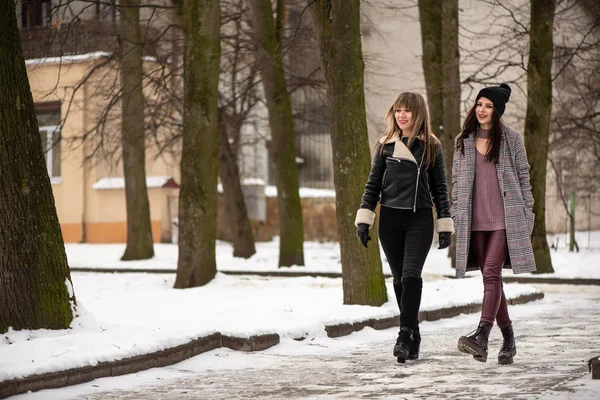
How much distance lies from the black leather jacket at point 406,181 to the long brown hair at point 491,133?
0.29 metres

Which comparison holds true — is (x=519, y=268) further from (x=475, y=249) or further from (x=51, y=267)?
(x=51, y=267)

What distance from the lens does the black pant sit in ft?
28.2

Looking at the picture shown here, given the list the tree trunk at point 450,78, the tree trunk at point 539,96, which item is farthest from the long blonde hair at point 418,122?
the tree trunk at point 450,78

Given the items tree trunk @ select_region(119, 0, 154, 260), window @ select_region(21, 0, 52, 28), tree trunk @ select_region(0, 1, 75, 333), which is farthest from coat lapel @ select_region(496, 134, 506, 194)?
tree trunk @ select_region(119, 0, 154, 260)

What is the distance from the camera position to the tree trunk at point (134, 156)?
24.4 meters

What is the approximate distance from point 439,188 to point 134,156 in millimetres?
18137

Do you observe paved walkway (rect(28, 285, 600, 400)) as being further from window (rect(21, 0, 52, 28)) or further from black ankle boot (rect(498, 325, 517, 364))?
window (rect(21, 0, 52, 28))

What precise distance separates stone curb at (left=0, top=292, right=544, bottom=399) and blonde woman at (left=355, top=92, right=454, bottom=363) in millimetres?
1635

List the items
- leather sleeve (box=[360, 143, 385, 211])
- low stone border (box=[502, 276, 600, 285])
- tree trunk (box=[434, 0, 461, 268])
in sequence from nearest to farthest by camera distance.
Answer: leather sleeve (box=[360, 143, 385, 211]) → low stone border (box=[502, 276, 600, 285]) → tree trunk (box=[434, 0, 461, 268])

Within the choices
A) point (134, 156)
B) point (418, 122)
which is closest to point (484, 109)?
point (418, 122)

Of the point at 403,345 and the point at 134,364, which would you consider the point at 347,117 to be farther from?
the point at 134,364

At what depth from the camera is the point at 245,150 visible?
4294 cm

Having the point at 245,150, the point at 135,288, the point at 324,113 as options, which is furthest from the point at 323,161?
the point at 135,288

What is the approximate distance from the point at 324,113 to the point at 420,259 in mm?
20200
